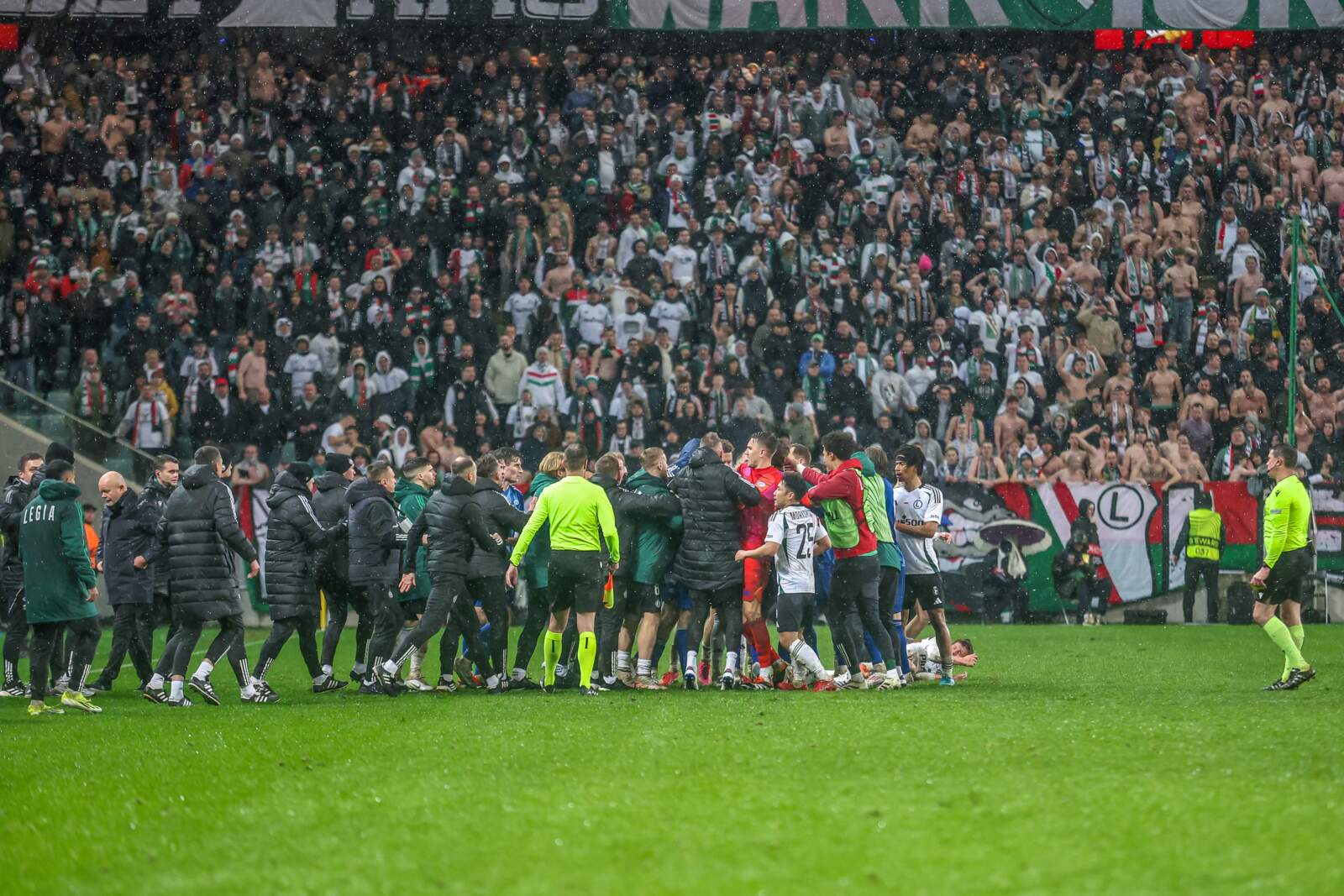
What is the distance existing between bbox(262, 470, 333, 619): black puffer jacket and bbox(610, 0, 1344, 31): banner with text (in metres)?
18.5

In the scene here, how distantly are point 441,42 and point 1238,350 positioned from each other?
15.9m

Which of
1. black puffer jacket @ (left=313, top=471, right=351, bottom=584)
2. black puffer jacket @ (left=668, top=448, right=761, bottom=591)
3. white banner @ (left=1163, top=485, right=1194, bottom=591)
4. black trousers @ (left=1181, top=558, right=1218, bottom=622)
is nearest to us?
black puffer jacket @ (left=668, top=448, right=761, bottom=591)

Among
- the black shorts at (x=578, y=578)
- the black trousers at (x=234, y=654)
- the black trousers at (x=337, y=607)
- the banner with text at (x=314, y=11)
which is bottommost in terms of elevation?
the black trousers at (x=234, y=654)

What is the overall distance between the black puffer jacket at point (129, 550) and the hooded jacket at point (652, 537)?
4.21 metres

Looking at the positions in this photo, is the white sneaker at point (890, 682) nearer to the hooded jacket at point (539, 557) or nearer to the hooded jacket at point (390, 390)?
the hooded jacket at point (539, 557)

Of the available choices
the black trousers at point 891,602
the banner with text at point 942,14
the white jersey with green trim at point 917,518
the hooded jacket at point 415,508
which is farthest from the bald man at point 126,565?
the banner with text at point 942,14

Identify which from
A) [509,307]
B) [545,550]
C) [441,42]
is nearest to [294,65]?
[441,42]

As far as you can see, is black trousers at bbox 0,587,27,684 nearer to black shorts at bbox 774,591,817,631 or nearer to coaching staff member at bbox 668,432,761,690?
coaching staff member at bbox 668,432,761,690

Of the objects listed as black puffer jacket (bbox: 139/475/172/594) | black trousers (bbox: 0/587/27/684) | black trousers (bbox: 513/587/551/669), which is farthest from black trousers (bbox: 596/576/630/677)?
black trousers (bbox: 0/587/27/684)

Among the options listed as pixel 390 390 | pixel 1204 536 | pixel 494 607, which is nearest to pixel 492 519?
pixel 494 607

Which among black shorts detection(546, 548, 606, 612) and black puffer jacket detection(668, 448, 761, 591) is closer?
black shorts detection(546, 548, 606, 612)

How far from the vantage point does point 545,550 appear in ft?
47.1

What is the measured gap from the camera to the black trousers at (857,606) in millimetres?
13344

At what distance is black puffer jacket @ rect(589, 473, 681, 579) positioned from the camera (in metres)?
14.0
